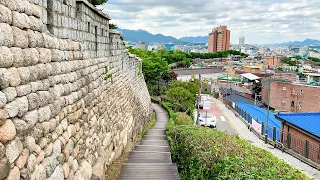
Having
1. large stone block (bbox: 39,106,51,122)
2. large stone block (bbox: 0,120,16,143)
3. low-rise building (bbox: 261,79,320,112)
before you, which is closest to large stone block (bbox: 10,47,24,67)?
large stone block (bbox: 0,120,16,143)

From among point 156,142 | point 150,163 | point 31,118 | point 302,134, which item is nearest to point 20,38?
point 31,118

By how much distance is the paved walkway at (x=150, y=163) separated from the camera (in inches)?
373

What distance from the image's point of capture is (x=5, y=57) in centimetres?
376

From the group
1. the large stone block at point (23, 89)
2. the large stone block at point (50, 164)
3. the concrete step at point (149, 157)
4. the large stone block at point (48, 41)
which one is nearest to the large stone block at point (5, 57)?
the large stone block at point (23, 89)

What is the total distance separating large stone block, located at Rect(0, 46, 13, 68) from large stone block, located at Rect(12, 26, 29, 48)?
0.25 m

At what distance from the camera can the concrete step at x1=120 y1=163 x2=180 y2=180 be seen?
936 centimetres

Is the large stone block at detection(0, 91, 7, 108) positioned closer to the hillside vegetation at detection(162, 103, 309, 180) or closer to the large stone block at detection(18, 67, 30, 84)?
the large stone block at detection(18, 67, 30, 84)

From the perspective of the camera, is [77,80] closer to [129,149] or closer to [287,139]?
[129,149]

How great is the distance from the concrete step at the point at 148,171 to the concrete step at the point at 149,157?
931mm

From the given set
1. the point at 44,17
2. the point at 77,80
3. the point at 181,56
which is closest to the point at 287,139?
the point at 77,80

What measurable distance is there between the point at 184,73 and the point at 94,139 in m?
80.7

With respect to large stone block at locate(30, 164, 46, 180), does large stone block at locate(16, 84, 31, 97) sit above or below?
above

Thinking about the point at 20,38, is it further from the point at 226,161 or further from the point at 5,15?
the point at 226,161

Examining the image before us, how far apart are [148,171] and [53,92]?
513 centimetres
